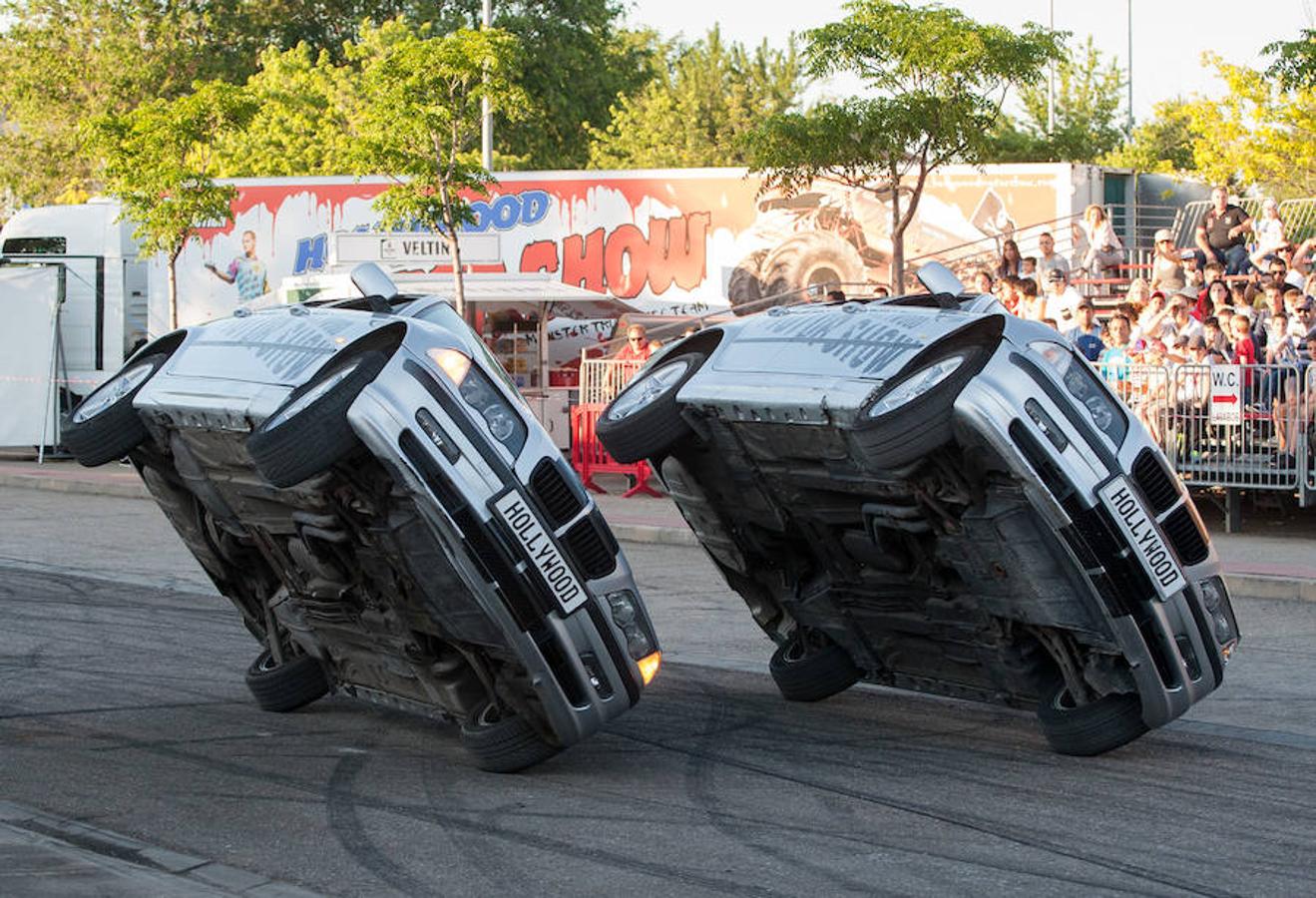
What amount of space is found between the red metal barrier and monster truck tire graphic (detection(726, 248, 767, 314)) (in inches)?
355

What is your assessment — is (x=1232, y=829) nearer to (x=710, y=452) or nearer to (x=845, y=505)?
(x=845, y=505)

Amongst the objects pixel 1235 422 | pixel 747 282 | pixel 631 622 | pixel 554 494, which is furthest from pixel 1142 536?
pixel 747 282

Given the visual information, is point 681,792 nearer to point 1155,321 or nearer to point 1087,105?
point 1155,321

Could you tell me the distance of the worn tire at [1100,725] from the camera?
24.8ft

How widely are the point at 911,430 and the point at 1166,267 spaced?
15.9m

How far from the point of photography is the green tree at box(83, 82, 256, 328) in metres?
28.4

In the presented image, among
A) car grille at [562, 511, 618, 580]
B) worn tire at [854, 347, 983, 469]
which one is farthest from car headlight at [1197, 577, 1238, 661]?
car grille at [562, 511, 618, 580]

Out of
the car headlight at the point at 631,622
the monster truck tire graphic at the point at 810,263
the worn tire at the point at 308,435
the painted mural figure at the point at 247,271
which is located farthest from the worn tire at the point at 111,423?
the painted mural figure at the point at 247,271

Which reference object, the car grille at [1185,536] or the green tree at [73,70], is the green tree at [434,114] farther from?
the green tree at [73,70]

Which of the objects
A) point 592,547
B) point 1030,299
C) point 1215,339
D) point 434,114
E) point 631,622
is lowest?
point 631,622

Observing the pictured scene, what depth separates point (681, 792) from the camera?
7.33 m

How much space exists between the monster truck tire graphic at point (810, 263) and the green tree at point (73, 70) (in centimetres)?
3610

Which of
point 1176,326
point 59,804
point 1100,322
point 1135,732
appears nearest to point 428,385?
point 59,804

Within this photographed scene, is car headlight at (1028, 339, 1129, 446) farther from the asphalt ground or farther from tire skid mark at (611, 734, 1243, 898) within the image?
tire skid mark at (611, 734, 1243, 898)
